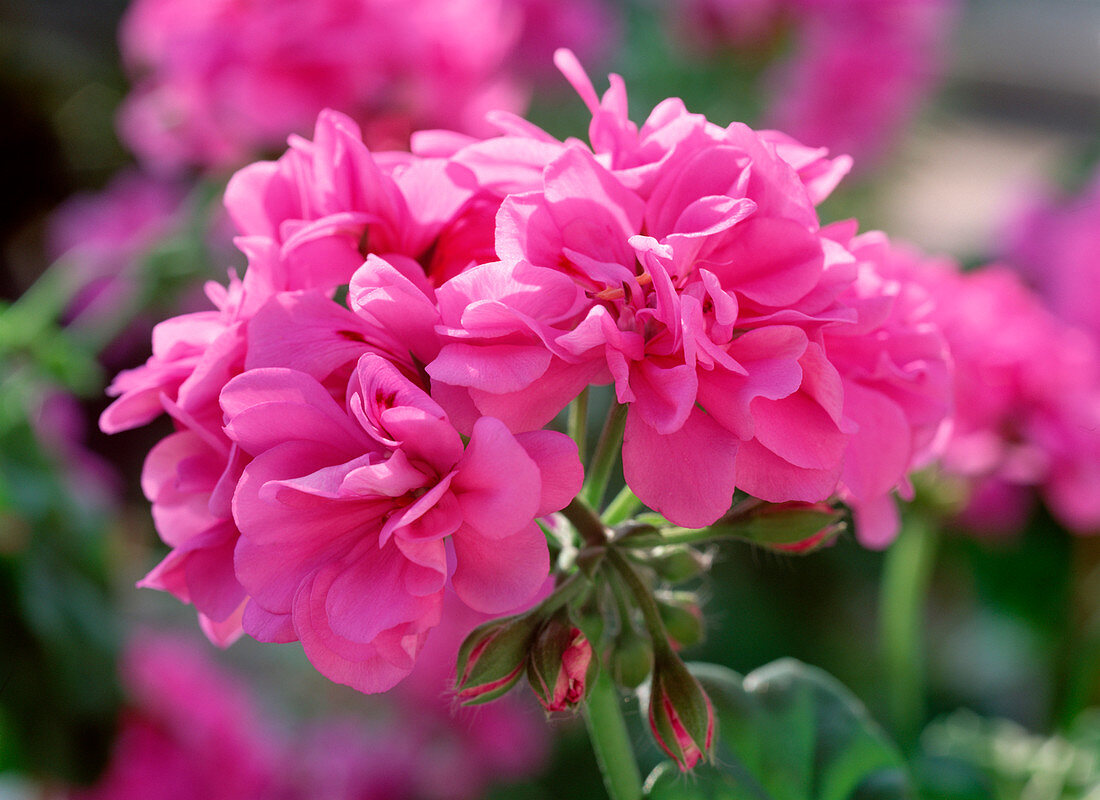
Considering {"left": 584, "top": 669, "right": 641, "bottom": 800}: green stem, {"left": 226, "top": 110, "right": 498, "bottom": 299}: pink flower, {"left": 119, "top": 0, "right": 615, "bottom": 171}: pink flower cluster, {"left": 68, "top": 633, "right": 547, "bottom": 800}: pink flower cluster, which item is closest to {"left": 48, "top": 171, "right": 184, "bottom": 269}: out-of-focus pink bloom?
{"left": 119, "top": 0, "right": 615, "bottom": 171}: pink flower cluster

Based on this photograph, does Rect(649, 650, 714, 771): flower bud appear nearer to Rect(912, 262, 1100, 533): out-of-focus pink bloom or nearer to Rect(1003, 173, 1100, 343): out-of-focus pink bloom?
Rect(912, 262, 1100, 533): out-of-focus pink bloom

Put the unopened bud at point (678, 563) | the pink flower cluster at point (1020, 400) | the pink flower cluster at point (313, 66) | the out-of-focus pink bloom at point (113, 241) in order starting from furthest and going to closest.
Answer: the out-of-focus pink bloom at point (113, 241), the pink flower cluster at point (313, 66), the pink flower cluster at point (1020, 400), the unopened bud at point (678, 563)

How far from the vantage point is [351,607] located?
29cm

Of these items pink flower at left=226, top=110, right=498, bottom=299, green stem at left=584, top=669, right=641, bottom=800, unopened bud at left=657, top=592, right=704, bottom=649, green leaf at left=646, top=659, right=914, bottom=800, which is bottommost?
green leaf at left=646, top=659, right=914, bottom=800

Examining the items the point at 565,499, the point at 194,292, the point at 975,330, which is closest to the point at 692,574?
the point at 565,499

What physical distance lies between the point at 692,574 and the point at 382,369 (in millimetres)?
155

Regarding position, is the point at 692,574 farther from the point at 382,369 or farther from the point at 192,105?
the point at 192,105

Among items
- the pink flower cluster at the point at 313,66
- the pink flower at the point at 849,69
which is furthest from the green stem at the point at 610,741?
the pink flower at the point at 849,69

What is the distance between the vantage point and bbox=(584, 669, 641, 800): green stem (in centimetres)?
38

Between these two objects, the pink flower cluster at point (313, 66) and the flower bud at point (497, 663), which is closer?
the flower bud at point (497, 663)

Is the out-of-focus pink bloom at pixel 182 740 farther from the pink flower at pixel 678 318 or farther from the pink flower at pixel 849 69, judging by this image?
the pink flower at pixel 849 69

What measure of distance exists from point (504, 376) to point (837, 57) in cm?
112

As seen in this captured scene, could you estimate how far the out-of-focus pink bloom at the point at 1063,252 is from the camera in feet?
2.69

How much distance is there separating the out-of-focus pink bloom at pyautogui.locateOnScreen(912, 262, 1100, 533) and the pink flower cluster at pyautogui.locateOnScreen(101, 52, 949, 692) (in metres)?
0.33
